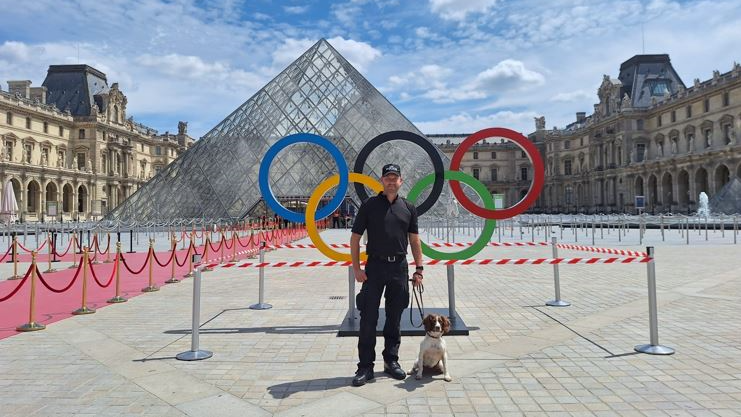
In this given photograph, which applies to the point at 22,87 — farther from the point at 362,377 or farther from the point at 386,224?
the point at 362,377

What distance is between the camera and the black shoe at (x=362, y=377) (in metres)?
3.84

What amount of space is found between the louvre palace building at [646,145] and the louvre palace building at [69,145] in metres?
48.3

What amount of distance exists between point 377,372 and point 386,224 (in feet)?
4.34

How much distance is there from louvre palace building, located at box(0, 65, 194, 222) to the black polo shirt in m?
51.3

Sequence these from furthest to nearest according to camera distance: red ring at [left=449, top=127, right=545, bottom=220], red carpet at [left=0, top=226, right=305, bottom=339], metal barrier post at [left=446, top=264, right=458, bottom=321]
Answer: red ring at [left=449, top=127, right=545, bottom=220] < red carpet at [left=0, top=226, right=305, bottom=339] < metal barrier post at [left=446, top=264, right=458, bottom=321]

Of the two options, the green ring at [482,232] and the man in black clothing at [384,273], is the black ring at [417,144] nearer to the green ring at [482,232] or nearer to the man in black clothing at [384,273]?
the green ring at [482,232]

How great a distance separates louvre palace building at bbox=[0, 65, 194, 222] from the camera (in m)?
47.8

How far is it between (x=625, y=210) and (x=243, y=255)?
5038 centimetres

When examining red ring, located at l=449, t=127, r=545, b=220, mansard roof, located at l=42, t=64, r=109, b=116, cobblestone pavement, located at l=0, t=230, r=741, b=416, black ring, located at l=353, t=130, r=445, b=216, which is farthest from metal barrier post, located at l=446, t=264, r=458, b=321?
mansard roof, located at l=42, t=64, r=109, b=116

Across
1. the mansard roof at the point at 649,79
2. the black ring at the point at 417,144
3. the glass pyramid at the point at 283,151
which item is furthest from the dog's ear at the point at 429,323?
the mansard roof at the point at 649,79

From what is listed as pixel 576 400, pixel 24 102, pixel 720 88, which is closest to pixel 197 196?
pixel 576 400

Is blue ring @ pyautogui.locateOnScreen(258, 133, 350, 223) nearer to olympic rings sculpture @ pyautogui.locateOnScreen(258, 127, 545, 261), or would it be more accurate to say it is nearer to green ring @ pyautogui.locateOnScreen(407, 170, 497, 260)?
olympic rings sculpture @ pyautogui.locateOnScreen(258, 127, 545, 261)

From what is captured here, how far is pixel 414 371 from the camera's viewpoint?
4105mm

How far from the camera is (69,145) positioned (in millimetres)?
57156
